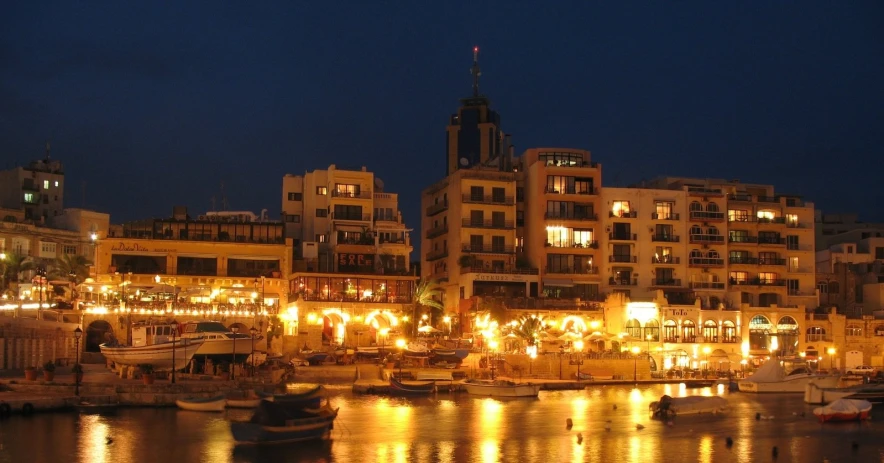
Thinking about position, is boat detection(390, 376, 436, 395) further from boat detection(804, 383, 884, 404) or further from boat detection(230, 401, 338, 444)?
boat detection(804, 383, 884, 404)

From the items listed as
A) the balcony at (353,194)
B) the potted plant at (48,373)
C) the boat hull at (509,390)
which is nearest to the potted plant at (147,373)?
the potted plant at (48,373)

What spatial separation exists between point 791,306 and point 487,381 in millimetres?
37441

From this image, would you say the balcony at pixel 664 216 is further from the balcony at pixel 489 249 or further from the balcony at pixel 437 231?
the balcony at pixel 437 231

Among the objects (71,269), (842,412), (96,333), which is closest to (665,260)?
(842,412)

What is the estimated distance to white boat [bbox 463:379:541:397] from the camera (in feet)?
218

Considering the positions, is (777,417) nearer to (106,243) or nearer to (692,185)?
(692,185)

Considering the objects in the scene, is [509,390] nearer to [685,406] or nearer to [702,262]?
[685,406]

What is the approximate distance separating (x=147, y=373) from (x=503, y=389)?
22.4 meters

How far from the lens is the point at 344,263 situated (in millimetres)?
86562

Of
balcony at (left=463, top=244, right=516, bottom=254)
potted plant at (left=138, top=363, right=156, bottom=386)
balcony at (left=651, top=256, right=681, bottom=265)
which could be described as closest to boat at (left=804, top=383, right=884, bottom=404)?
balcony at (left=651, top=256, right=681, bottom=265)

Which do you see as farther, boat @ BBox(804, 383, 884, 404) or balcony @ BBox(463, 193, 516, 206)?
balcony @ BBox(463, 193, 516, 206)

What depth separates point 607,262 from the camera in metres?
91.1

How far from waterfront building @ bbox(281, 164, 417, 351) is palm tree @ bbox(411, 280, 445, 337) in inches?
23.3

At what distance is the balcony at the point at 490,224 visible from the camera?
88812mm
